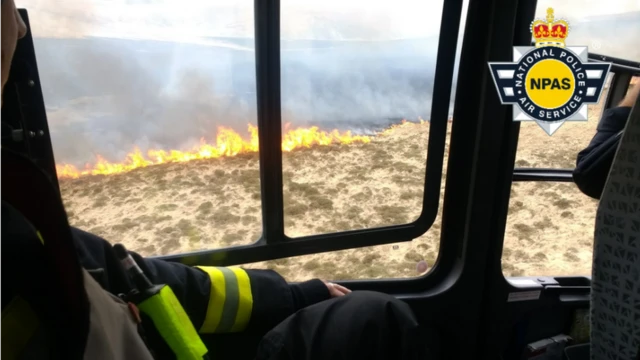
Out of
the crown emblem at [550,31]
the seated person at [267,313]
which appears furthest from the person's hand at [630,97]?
the seated person at [267,313]

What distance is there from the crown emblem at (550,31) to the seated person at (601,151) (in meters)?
0.25

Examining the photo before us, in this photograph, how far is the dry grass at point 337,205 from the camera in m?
1.45

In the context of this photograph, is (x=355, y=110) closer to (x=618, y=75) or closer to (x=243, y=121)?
(x=243, y=121)

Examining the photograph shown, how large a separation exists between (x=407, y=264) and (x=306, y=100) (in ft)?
2.43

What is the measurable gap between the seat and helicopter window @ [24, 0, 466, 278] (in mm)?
675

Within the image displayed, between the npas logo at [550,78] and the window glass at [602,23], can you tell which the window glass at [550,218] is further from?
the window glass at [602,23]

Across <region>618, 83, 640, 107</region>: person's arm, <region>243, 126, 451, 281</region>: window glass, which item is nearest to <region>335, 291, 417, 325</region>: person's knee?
<region>243, 126, 451, 281</region>: window glass

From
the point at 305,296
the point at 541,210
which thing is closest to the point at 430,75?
the point at 541,210

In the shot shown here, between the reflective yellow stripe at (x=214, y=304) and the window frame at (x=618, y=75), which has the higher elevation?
the window frame at (x=618, y=75)

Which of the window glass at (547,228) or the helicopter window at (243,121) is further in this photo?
the window glass at (547,228)

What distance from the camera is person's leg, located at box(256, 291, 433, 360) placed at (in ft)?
3.49

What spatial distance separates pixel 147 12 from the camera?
4.12ft

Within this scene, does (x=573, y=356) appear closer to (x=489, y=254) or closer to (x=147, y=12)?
(x=489, y=254)

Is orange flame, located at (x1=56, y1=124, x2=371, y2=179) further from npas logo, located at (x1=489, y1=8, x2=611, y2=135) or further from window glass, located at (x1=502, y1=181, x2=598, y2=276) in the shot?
window glass, located at (x1=502, y1=181, x2=598, y2=276)
